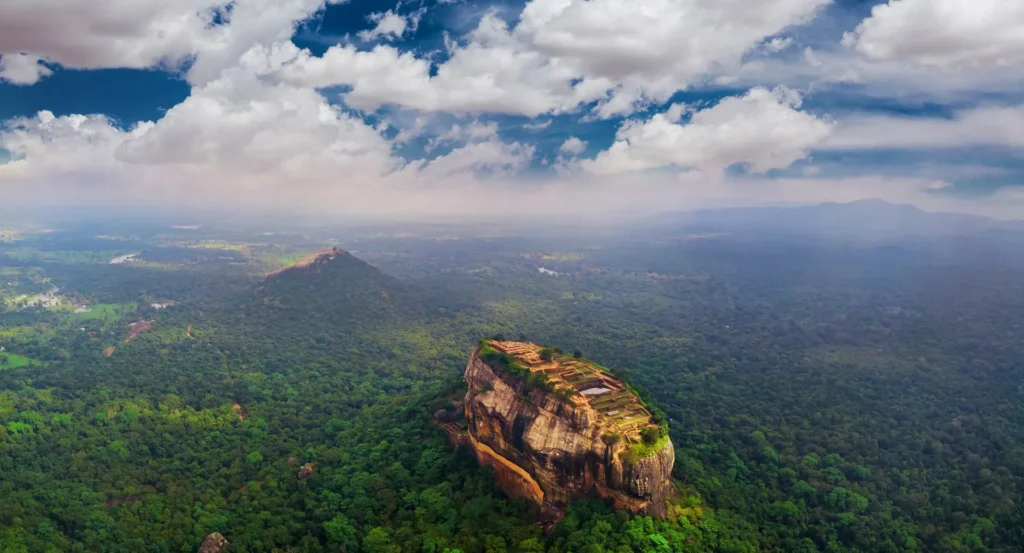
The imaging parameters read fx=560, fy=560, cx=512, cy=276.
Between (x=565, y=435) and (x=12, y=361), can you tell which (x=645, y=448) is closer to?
(x=565, y=435)

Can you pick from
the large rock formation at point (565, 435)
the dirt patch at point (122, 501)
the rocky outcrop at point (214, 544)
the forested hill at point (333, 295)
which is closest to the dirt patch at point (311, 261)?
the forested hill at point (333, 295)

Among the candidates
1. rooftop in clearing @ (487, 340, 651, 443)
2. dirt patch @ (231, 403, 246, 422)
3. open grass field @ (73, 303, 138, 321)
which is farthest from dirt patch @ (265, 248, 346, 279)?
rooftop in clearing @ (487, 340, 651, 443)

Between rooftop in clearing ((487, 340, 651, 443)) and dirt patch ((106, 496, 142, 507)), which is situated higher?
rooftop in clearing ((487, 340, 651, 443))

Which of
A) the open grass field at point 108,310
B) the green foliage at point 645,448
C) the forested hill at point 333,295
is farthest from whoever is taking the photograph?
the open grass field at point 108,310

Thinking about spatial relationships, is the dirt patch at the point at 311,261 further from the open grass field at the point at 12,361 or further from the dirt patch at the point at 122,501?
the dirt patch at the point at 122,501

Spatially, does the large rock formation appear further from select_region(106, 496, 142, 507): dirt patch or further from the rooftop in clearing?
select_region(106, 496, 142, 507): dirt patch

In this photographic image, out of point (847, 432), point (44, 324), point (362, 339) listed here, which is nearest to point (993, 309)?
point (847, 432)
